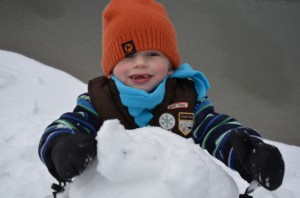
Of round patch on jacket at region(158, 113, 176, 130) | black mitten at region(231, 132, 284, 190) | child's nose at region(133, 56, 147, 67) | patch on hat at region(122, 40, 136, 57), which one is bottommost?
round patch on jacket at region(158, 113, 176, 130)

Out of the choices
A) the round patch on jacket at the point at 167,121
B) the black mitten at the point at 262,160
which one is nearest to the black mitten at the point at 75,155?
the black mitten at the point at 262,160

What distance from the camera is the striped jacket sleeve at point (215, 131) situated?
1003 mm

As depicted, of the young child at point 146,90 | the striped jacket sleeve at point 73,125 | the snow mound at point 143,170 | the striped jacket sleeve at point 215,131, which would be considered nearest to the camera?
the snow mound at point 143,170

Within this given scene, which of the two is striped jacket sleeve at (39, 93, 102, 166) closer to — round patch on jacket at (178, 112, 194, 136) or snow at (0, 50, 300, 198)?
snow at (0, 50, 300, 198)

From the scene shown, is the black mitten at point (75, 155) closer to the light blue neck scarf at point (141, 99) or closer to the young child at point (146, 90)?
the young child at point (146, 90)

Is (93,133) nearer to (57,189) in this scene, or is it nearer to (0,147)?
(57,189)

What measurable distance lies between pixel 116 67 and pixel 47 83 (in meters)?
2.24

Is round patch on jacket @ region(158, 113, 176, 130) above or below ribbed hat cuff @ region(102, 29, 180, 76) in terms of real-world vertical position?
below

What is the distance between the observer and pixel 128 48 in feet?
4.09

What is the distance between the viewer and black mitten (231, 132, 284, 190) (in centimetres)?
71

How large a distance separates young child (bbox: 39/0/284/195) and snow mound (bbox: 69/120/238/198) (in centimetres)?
29

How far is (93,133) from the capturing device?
1186 mm

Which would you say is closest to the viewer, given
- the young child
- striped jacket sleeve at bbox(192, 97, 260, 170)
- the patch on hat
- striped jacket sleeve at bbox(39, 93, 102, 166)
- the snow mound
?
the snow mound

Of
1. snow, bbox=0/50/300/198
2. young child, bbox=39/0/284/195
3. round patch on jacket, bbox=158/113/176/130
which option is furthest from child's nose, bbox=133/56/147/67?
snow, bbox=0/50/300/198
